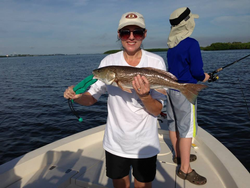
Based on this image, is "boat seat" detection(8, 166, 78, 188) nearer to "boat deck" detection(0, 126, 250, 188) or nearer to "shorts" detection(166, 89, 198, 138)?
"boat deck" detection(0, 126, 250, 188)

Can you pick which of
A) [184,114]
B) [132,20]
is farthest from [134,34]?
[184,114]

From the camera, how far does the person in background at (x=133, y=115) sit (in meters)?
2.32

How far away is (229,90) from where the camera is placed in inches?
597

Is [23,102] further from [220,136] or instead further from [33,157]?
[220,136]

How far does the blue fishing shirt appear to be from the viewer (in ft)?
10.8

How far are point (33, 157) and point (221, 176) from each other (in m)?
3.70

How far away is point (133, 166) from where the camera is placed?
8.20 ft

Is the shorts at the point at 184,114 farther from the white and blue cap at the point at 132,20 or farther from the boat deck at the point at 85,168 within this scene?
the white and blue cap at the point at 132,20

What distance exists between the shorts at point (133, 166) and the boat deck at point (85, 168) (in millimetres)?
1179

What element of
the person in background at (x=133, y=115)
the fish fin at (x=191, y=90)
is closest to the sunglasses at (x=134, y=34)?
the person in background at (x=133, y=115)

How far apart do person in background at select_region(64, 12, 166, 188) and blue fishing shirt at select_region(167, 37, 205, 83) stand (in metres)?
1.10

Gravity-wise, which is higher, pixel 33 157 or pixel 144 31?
pixel 144 31

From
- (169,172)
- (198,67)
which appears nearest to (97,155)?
(169,172)

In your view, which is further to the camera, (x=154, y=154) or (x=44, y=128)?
(x=44, y=128)
